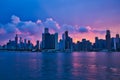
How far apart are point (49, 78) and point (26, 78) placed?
5245 mm

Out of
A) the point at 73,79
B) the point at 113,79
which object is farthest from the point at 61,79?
the point at 113,79

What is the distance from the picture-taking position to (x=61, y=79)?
56.7 metres

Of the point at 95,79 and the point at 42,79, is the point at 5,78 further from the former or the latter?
the point at 95,79

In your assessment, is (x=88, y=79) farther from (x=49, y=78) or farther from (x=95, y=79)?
(x=49, y=78)

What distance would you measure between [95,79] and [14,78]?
18.5 meters

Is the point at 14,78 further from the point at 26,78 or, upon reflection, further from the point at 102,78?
the point at 102,78

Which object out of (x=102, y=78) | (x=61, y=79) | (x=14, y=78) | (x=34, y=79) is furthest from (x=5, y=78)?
(x=102, y=78)

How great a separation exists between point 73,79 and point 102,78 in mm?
6708

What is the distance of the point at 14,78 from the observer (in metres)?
58.1

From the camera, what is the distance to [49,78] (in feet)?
190

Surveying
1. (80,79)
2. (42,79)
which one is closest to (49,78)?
(42,79)

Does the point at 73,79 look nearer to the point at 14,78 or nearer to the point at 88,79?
the point at 88,79

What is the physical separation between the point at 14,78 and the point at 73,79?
44.6 ft

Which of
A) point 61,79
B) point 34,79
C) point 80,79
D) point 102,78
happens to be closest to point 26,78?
point 34,79
